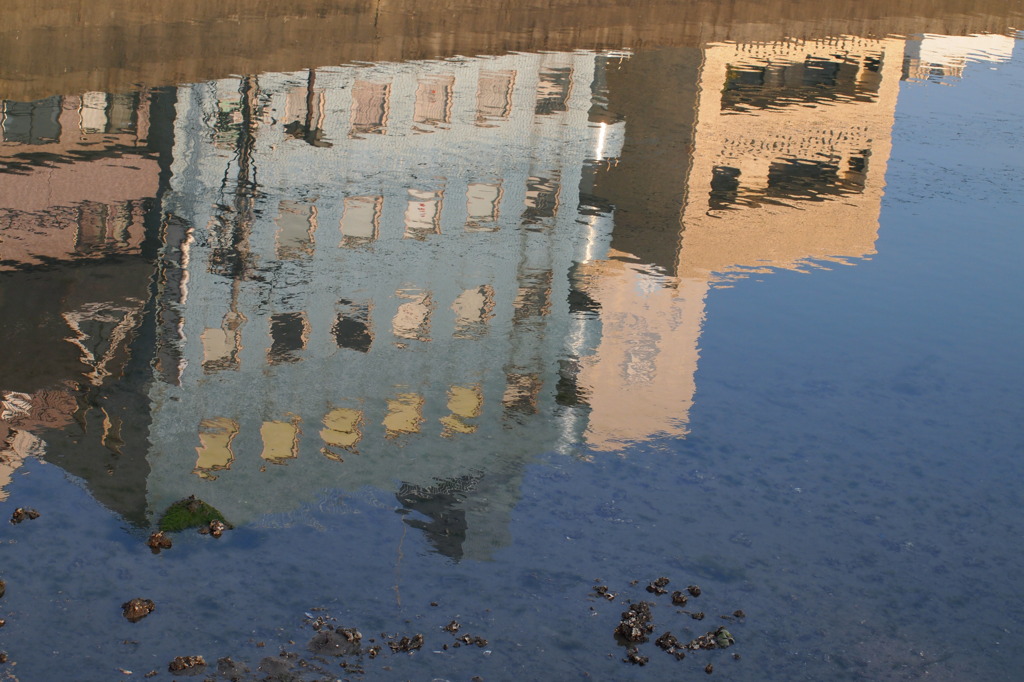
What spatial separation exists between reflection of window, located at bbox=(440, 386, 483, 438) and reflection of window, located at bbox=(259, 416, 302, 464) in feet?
3.50

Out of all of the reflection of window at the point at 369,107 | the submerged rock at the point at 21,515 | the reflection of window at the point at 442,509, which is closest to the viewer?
the submerged rock at the point at 21,515

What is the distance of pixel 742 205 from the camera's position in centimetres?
1714

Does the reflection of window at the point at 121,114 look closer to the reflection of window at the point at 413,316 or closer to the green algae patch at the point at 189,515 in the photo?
the reflection of window at the point at 413,316

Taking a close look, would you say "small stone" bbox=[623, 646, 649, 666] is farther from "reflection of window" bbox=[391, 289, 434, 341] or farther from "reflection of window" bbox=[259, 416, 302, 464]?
"reflection of window" bbox=[391, 289, 434, 341]

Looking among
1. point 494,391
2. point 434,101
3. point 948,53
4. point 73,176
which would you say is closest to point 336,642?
point 494,391

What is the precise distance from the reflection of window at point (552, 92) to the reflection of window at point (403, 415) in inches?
446

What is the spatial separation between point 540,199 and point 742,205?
2452 mm

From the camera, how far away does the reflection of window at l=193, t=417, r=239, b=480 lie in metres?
9.34

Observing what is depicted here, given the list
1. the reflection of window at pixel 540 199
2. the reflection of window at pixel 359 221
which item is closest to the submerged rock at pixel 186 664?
the reflection of window at pixel 359 221

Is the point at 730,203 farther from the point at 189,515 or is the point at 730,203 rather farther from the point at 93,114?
the point at 189,515

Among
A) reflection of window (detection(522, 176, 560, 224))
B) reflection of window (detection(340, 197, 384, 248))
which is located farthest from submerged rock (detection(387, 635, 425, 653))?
reflection of window (detection(522, 176, 560, 224))

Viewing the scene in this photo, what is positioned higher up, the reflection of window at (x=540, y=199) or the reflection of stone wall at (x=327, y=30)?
the reflection of stone wall at (x=327, y=30)

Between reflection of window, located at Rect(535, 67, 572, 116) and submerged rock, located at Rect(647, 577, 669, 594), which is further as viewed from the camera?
reflection of window, located at Rect(535, 67, 572, 116)

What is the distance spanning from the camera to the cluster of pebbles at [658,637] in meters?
7.57
